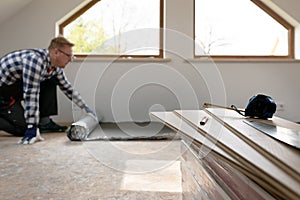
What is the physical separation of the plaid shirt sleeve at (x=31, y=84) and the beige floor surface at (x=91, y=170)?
0.23 meters

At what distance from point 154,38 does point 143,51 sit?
200 mm

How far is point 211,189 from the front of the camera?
2.51ft

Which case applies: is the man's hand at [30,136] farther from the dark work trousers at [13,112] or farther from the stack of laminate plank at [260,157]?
the stack of laminate plank at [260,157]

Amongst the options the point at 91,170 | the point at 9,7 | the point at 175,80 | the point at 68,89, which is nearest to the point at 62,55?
the point at 68,89

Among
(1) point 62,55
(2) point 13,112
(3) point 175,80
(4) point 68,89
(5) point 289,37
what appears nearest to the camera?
(1) point 62,55

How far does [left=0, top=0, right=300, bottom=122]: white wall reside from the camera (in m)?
3.72

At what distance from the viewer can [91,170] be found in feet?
5.48

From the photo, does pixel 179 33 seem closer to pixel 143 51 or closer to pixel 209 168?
pixel 143 51

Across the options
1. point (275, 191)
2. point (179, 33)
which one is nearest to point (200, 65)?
point (179, 33)

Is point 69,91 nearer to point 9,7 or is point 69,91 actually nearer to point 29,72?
point 29,72

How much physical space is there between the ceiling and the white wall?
339 millimetres

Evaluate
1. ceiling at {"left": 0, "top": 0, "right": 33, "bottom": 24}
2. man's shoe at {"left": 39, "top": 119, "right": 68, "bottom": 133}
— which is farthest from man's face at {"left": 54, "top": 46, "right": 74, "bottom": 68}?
ceiling at {"left": 0, "top": 0, "right": 33, "bottom": 24}

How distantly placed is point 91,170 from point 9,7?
240 cm

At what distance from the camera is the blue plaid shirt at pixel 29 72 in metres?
2.49
